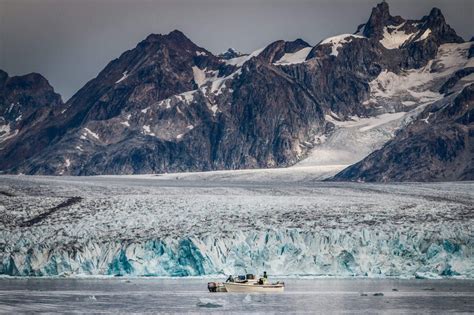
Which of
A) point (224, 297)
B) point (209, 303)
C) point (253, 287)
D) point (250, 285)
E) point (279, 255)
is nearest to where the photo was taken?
point (209, 303)

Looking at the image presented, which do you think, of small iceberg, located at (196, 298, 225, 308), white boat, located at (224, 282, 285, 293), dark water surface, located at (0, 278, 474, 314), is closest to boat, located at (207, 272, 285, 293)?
white boat, located at (224, 282, 285, 293)

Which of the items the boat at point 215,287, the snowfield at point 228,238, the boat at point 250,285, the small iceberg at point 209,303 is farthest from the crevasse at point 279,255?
the small iceberg at point 209,303

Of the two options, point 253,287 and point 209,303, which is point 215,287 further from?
point 209,303

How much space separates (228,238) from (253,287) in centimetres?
692

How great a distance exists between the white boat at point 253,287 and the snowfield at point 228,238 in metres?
5.75

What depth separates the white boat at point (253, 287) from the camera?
6575 centimetres

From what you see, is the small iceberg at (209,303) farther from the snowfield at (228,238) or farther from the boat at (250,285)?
the snowfield at (228,238)

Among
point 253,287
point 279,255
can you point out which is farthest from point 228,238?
point 253,287

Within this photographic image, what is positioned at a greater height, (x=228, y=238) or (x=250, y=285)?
(x=228, y=238)

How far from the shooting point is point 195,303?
5750cm

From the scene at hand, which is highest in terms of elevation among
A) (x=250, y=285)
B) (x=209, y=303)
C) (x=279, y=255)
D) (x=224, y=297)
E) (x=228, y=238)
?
(x=228, y=238)

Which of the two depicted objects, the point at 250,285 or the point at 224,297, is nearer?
the point at 224,297

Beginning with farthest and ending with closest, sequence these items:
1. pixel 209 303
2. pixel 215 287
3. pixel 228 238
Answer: pixel 228 238, pixel 215 287, pixel 209 303

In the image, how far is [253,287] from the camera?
66.3m
